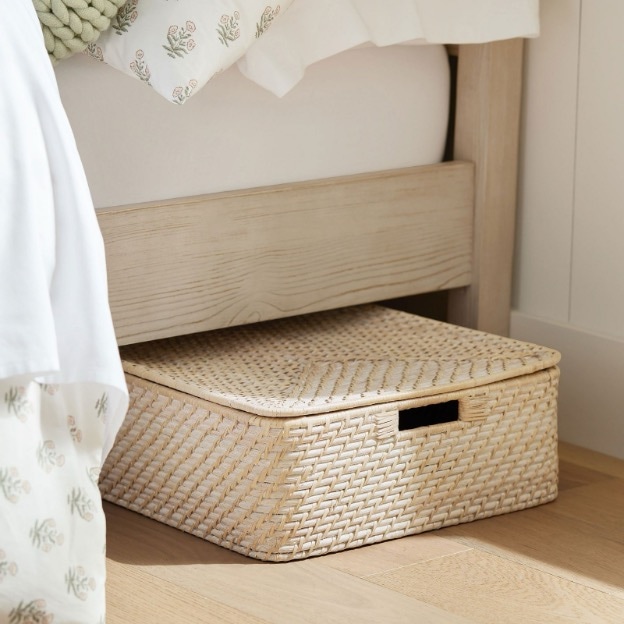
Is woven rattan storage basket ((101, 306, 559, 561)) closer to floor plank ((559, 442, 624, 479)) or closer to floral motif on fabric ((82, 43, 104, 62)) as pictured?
floor plank ((559, 442, 624, 479))

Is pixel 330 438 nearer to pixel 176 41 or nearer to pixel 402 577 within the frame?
pixel 402 577

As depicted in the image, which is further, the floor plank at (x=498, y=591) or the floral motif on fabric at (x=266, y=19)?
the floral motif on fabric at (x=266, y=19)

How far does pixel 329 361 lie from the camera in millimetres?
1565

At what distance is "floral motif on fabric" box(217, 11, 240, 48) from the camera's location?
139 centimetres

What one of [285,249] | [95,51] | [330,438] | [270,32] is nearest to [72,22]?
[95,51]

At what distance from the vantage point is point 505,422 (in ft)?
4.98

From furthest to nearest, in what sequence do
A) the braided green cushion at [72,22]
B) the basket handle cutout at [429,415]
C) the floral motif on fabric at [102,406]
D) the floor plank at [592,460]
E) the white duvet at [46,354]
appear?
the floor plank at [592,460] → the basket handle cutout at [429,415] → the braided green cushion at [72,22] → the floral motif on fabric at [102,406] → the white duvet at [46,354]

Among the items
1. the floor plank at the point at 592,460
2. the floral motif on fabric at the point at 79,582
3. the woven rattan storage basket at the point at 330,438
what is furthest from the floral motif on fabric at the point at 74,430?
the floor plank at the point at 592,460

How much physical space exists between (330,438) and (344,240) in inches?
15.6

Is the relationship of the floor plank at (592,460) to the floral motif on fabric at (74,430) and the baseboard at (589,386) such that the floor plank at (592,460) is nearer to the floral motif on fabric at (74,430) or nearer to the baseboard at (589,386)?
the baseboard at (589,386)

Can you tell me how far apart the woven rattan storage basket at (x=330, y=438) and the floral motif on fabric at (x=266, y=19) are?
0.42 meters

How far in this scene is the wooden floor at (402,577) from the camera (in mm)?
1254

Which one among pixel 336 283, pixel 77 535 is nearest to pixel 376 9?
pixel 336 283

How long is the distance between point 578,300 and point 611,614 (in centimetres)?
65
